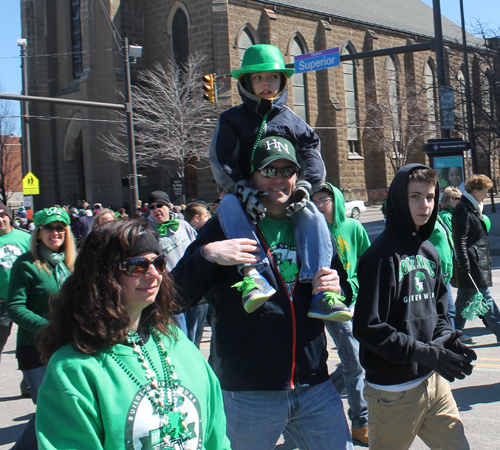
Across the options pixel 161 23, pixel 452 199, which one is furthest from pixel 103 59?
pixel 452 199

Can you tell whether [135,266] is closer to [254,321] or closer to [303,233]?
[254,321]

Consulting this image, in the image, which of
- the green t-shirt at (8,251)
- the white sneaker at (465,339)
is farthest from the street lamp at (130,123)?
the white sneaker at (465,339)

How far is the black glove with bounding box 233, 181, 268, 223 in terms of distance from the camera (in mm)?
2680

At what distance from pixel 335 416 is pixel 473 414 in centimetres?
265

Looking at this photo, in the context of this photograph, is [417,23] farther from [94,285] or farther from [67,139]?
[94,285]

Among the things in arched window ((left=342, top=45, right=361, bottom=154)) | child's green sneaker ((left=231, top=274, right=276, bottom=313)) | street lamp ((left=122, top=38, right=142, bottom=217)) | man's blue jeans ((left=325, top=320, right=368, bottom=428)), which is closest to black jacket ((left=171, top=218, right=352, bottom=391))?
child's green sneaker ((left=231, top=274, right=276, bottom=313))

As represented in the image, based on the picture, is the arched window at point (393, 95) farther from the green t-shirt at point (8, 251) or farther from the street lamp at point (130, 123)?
the green t-shirt at point (8, 251)

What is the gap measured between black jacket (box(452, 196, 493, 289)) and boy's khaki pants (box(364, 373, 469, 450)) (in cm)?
405

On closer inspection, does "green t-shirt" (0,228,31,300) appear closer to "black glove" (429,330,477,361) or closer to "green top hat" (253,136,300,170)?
"green top hat" (253,136,300,170)

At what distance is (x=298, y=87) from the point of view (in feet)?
123

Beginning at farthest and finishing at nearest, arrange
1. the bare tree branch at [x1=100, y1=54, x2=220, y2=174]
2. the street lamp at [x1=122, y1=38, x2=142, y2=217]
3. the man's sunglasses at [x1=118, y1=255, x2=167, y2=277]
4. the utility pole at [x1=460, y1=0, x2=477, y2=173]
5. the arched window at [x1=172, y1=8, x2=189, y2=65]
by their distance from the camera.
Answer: the arched window at [x1=172, y1=8, x2=189, y2=65] < the bare tree branch at [x1=100, y1=54, x2=220, y2=174] < the utility pole at [x1=460, y1=0, x2=477, y2=173] < the street lamp at [x1=122, y1=38, x2=142, y2=217] < the man's sunglasses at [x1=118, y1=255, x2=167, y2=277]

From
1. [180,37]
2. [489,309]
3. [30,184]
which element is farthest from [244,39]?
[489,309]

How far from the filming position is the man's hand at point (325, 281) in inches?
103

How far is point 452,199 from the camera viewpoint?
24.5ft
